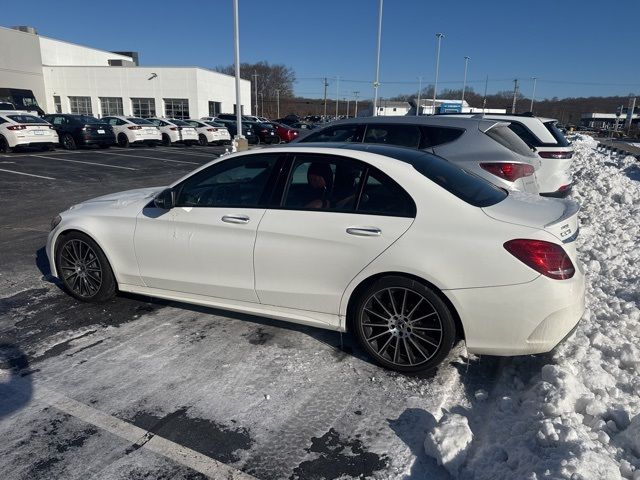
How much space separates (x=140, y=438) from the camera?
2.80 metres

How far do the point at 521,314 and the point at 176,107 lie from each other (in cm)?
5352

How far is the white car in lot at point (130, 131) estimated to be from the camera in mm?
23812

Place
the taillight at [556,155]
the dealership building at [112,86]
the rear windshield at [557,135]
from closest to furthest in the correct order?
the taillight at [556,155] < the rear windshield at [557,135] < the dealership building at [112,86]

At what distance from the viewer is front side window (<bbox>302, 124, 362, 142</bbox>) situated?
7.05m

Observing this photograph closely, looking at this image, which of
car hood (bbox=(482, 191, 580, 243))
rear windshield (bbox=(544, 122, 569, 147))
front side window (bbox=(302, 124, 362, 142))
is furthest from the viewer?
rear windshield (bbox=(544, 122, 569, 147))

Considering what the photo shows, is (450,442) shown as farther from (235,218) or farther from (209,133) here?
(209,133)

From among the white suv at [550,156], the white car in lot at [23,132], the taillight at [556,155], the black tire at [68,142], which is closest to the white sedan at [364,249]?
the white suv at [550,156]

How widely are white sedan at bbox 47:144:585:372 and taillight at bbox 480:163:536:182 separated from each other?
2.47 m

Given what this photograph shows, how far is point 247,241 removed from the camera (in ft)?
12.5

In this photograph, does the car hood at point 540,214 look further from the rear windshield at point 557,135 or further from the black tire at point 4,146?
the black tire at point 4,146

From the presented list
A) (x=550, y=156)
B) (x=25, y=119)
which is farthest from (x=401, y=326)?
(x=25, y=119)

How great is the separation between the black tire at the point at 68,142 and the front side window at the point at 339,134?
58.6 ft

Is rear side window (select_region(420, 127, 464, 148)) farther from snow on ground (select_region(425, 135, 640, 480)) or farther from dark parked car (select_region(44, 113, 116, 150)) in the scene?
dark parked car (select_region(44, 113, 116, 150))

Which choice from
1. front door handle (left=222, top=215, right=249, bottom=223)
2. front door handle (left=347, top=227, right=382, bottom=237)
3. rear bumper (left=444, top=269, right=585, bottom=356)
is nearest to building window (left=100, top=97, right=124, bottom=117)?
front door handle (left=222, top=215, right=249, bottom=223)
